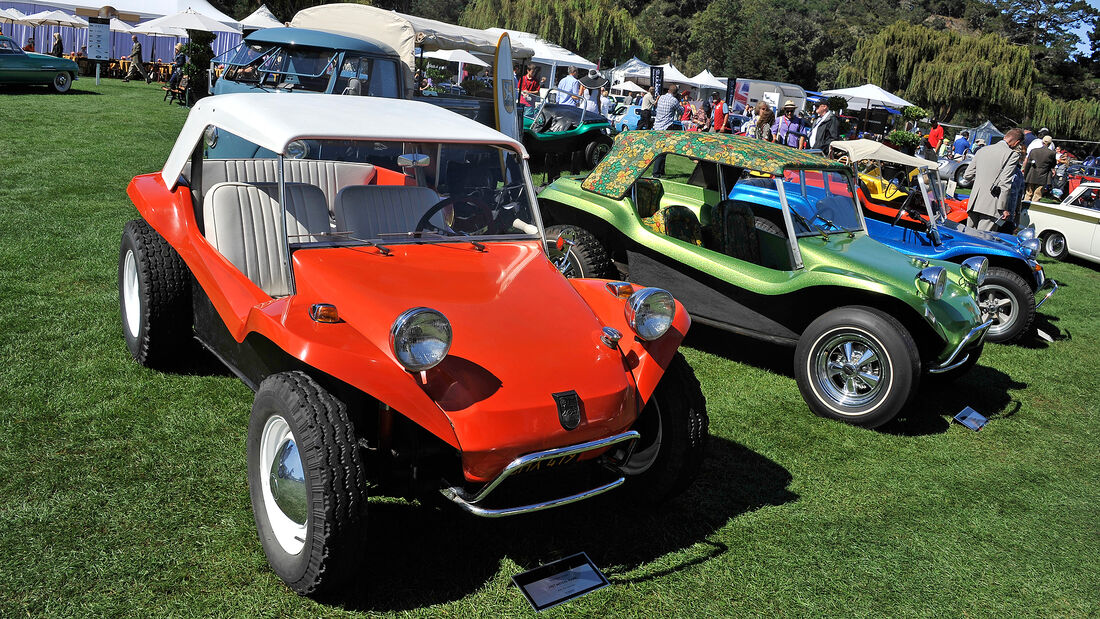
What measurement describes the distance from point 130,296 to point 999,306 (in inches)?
292

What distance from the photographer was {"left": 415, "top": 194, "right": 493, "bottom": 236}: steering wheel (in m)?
3.57

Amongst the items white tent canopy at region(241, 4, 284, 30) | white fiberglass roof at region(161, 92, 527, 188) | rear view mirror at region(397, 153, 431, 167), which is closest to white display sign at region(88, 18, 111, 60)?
white tent canopy at region(241, 4, 284, 30)

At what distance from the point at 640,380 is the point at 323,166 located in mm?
1958

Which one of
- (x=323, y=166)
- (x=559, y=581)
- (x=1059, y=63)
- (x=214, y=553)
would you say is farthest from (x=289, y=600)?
(x=1059, y=63)

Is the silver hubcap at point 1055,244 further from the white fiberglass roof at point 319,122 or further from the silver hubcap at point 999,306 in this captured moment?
the white fiberglass roof at point 319,122

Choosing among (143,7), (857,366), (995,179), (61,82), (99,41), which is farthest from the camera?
(143,7)

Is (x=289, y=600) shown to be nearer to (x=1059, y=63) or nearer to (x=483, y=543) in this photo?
(x=483, y=543)

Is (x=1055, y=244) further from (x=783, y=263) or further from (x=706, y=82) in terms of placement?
(x=706, y=82)

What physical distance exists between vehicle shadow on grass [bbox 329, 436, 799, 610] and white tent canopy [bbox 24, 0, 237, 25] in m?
28.4

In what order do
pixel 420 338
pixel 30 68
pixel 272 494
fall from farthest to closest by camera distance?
1. pixel 30 68
2. pixel 272 494
3. pixel 420 338

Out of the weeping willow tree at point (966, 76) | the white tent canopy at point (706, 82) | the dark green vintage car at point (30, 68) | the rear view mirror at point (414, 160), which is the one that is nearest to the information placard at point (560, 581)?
the rear view mirror at point (414, 160)

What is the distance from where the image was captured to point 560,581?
2.99 metres

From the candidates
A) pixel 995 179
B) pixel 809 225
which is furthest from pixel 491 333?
pixel 995 179

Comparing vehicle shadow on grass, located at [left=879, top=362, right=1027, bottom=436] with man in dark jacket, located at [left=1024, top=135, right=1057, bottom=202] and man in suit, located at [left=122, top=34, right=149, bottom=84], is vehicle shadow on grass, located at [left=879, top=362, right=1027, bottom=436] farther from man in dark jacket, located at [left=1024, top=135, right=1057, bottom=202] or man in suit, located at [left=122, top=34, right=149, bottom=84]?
man in suit, located at [left=122, top=34, right=149, bottom=84]
